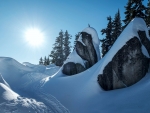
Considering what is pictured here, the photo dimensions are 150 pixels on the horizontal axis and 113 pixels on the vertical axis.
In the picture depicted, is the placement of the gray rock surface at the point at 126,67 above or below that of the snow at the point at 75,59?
below

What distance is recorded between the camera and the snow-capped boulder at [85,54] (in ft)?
75.0

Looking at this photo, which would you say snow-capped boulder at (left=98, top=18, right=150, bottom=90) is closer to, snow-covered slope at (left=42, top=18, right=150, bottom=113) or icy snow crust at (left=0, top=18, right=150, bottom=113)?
snow-covered slope at (left=42, top=18, right=150, bottom=113)

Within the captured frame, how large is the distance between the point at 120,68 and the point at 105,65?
5.21 feet

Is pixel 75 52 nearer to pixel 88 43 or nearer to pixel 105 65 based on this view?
pixel 88 43

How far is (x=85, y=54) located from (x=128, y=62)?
12005mm

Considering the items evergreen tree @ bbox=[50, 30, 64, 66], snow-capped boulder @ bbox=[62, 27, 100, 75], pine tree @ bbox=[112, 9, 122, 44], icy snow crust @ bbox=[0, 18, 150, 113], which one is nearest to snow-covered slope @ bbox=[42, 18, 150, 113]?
icy snow crust @ bbox=[0, 18, 150, 113]

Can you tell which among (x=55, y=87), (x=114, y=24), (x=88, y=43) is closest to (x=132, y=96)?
(x=55, y=87)

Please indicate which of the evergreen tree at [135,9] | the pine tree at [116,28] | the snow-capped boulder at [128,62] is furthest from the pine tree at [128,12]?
the snow-capped boulder at [128,62]

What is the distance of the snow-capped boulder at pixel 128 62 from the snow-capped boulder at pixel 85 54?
10042 millimetres

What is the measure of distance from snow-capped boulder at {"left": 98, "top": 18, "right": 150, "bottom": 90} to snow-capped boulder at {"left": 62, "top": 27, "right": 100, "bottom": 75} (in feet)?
32.9

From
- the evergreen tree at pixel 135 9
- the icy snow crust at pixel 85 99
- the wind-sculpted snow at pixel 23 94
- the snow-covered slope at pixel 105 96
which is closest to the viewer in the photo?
the icy snow crust at pixel 85 99

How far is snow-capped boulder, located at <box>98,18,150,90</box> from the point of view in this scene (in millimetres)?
11742

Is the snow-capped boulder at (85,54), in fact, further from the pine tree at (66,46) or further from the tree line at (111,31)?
the pine tree at (66,46)

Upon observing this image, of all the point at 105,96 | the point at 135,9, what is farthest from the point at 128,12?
the point at 105,96
